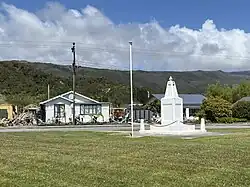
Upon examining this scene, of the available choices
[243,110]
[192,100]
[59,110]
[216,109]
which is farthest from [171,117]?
[192,100]

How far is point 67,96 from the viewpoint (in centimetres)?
6203

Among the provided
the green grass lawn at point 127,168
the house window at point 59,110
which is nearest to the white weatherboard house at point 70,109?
the house window at point 59,110

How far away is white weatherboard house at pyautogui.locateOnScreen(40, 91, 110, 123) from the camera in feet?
197

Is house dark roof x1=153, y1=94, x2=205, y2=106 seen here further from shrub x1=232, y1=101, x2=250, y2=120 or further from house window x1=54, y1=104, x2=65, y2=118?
house window x1=54, y1=104, x2=65, y2=118

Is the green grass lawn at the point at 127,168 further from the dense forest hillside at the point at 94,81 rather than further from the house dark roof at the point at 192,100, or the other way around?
the dense forest hillside at the point at 94,81

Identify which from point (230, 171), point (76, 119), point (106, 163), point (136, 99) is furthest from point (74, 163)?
point (136, 99)

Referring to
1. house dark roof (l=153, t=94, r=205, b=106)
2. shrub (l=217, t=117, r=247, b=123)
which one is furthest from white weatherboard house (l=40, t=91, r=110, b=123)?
house dark roof (l=153, t=94, r=205, b=106)

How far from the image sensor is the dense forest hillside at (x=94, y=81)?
9900 cm

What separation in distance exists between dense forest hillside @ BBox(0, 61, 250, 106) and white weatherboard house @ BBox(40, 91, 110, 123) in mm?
23730

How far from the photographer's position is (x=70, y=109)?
60719 millimetres

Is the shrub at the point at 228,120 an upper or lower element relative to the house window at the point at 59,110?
lower

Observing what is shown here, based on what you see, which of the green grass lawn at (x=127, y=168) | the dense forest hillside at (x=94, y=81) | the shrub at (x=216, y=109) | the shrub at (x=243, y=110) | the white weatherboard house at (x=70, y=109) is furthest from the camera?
the dense forest hillside at (x=94, y=81)

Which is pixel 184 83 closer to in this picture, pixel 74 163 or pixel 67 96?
pixel 67 96

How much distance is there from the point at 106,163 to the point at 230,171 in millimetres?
3671
